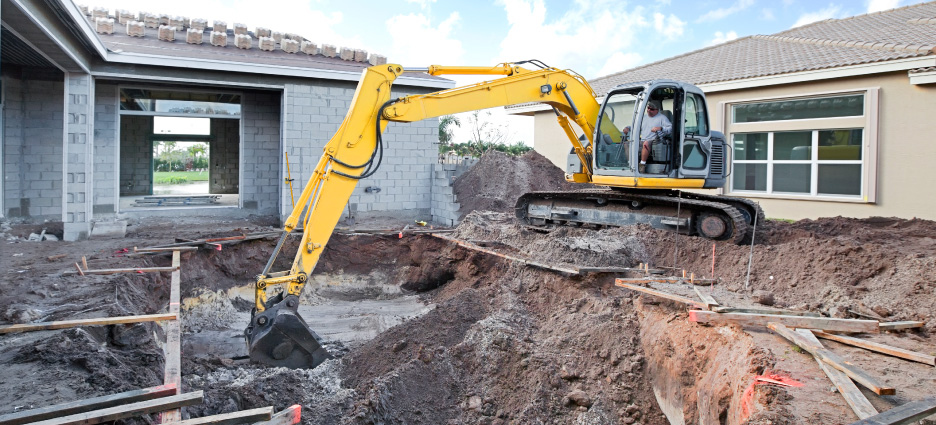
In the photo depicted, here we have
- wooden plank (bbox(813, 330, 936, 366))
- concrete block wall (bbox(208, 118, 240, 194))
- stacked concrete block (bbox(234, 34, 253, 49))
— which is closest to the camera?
wooden plank (bbox(813, 330, 936, 366))

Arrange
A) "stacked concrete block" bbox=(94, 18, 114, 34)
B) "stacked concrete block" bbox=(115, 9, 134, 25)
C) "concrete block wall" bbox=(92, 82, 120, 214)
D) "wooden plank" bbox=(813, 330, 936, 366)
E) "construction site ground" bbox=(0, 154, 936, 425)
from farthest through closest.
A: "stacked concrete block" bbox=(115, 9, 134, 25)
"stacked concrete block" bbox=(94, 18, 114, 34)
"concrete block wall" bbox=(92, 82, 120, 214)
"construction site ground" bbox=(0, 154, 936, 425)
"wooden plank" bbox=(813, 330, 936, 366)

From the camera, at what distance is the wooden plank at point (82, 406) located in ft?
10.4

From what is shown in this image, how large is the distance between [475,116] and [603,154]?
698 inches

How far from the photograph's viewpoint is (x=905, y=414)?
3068mm

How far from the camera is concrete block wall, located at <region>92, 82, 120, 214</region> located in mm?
11508

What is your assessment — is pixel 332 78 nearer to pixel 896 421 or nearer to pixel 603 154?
pixel 603 154

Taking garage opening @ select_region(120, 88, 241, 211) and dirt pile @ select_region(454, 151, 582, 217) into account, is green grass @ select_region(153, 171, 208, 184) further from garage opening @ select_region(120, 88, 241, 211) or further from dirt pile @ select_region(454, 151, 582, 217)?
dirt pile @ select_region(454, 151, 582, 217)

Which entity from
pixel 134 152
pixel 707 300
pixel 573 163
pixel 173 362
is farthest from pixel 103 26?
pixel 707 300

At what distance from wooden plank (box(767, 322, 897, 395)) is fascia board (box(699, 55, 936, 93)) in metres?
8.93

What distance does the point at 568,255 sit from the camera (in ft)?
23.3

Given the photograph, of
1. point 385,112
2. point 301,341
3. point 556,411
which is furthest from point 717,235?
point 301,341

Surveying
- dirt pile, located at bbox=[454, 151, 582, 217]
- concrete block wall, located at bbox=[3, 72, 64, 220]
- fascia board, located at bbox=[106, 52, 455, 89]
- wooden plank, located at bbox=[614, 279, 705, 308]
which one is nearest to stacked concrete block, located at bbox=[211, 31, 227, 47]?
fascia board, located at bbox=[106, 52, 455, 89]

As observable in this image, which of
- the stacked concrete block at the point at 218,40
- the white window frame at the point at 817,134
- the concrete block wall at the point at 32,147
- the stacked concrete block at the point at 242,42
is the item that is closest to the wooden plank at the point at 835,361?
the white window frame at the point at 817,134

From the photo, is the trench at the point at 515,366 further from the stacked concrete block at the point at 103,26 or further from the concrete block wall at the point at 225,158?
the concrete block wall at the point at 225,158
